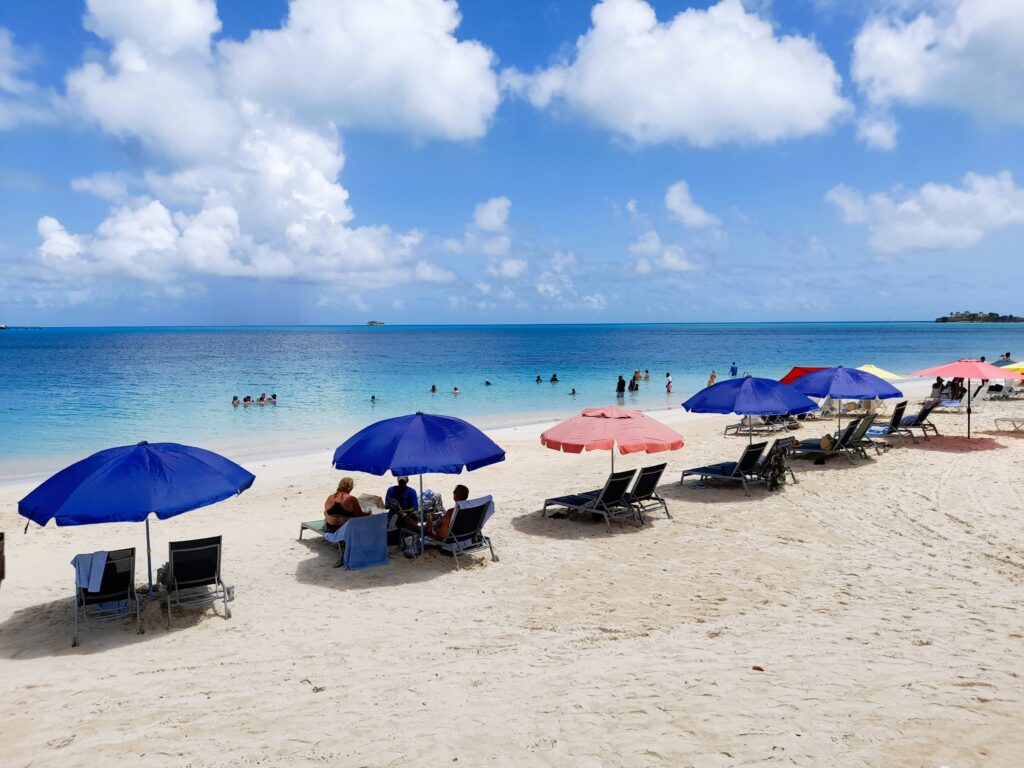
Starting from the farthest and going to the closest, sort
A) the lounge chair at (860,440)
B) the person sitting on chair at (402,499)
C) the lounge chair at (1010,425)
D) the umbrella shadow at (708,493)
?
the lounge chair at (1010,425)
the lounge chair at (860,440)
the umbrella shadow at (708,493)
the person sitting on chair at (402,499)

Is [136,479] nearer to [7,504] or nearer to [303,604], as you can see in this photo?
[303,604]

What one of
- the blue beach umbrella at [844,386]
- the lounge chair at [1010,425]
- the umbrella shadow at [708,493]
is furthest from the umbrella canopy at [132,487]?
the lounge chair at [1010,425]

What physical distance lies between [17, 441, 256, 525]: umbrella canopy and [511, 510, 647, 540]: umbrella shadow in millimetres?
4242

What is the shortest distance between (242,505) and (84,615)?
19.0ft

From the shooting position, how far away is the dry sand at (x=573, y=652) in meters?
4.37

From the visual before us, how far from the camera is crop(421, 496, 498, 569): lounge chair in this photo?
26.6ft

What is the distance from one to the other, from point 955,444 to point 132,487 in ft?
51.7

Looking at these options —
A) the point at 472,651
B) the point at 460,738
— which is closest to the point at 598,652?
the point at 472,651

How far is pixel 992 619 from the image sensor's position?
6.16 meters

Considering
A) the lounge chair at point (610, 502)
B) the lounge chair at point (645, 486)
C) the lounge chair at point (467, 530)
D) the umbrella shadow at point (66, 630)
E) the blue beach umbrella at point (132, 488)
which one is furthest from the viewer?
the lounge chair at point (645, 486)

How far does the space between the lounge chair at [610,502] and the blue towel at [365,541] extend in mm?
2817

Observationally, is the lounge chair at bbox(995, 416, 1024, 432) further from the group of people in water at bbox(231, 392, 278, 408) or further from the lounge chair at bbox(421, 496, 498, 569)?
the group of people in water at bbox(231, 392, 278, 408)

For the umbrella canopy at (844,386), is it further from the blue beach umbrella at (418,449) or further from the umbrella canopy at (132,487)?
the umbrella canopy at (132,487)

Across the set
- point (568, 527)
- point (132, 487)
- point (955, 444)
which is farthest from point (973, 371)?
point (132, 487)
